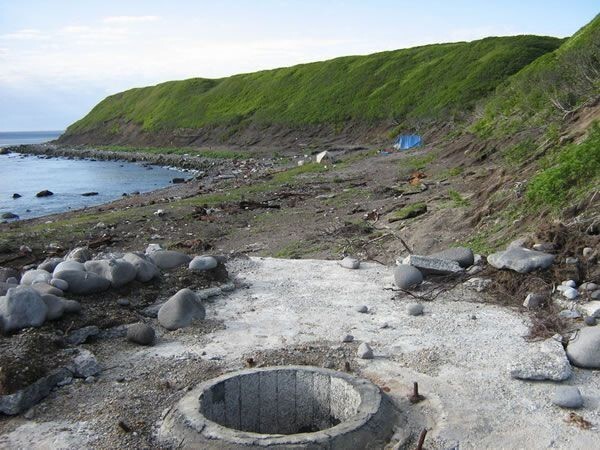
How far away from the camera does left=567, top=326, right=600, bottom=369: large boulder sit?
6.70 metres

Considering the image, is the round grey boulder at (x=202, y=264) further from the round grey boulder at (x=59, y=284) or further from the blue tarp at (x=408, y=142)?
the blue tarp at (x=408, y=142)

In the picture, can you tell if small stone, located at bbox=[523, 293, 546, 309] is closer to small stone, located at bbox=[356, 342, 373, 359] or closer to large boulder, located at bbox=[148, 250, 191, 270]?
small stone, located at bbox=[356, 342, 373, 359]

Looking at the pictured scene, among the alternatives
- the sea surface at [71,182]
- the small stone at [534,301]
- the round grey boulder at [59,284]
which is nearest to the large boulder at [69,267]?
the round grey boulder at [59,284]

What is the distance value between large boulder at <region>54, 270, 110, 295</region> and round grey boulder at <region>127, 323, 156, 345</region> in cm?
125

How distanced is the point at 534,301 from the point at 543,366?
1.90 metres

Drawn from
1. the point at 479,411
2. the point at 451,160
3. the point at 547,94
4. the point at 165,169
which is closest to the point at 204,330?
the point at 479,411

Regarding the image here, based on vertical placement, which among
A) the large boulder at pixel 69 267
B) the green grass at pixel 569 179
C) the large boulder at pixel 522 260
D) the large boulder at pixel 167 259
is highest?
the green grass at pixel 569 179

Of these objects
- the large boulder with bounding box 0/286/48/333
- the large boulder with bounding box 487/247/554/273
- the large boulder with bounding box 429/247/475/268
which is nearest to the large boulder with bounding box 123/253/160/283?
the large boulder with bounding box 0/286/48/333

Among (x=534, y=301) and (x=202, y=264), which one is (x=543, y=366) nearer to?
(x=534, y=301)

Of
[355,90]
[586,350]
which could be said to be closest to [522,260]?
[586,350]

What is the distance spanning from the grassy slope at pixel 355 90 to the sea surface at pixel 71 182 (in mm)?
13195

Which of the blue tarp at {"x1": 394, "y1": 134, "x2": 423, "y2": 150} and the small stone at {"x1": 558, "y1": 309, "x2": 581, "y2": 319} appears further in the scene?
the blue tarp at {"x1": 394, "y1": 134, "x2": 423, "y2": 150}

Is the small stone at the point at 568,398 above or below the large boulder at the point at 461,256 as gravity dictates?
below

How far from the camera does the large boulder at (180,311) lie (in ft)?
26.4
